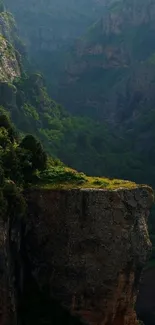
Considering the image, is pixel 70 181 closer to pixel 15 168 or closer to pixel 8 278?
pixel 15 168

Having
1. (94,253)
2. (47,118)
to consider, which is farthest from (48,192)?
(47,118)

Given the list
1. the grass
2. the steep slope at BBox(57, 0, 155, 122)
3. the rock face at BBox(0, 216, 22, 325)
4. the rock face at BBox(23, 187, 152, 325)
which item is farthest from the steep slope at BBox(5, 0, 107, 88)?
the rock face at BBox(0, 216, 22, 325)

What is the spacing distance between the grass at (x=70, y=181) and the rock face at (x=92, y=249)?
2.04 ft

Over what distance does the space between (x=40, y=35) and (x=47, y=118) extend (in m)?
87.8

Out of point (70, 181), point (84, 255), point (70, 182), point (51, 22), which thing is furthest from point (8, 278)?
point (51, 22)

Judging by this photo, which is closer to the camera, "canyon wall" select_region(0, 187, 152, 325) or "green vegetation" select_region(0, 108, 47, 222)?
"green vegetation" select_region(0, 108, 47, 222)

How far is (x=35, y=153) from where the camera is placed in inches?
1260

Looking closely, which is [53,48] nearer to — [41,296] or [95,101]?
[95,101]

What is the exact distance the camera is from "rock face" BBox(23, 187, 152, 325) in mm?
27875

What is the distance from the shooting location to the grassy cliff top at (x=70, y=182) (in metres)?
28.8

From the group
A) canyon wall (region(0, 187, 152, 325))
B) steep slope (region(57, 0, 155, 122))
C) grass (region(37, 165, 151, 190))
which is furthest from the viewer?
steep slope (region(57, 0, 155, 122))

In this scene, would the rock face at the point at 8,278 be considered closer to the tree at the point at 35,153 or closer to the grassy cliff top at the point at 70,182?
the grassy cliff top at the point at 70,182

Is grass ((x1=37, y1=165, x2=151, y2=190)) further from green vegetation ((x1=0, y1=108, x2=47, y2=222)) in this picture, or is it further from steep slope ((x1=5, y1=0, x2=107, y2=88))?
steep slope ((x1=5, y1=0, x2=107, y2=88))

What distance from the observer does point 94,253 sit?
91.8 feet
